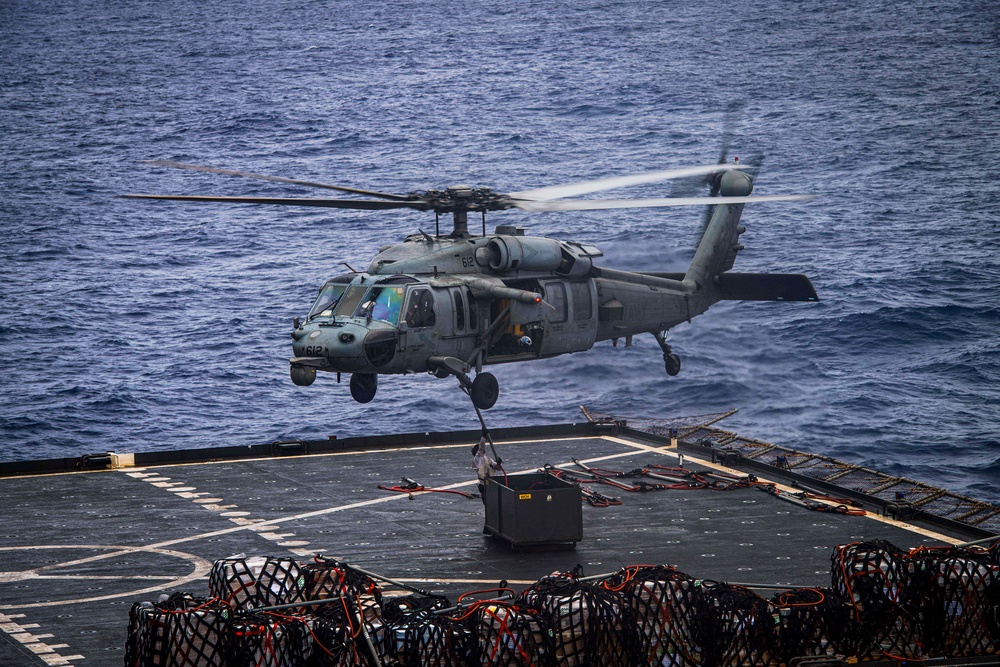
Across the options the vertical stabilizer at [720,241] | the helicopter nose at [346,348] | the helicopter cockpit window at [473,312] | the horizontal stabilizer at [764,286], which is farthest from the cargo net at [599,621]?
the vertical stabilizer at [720,241]

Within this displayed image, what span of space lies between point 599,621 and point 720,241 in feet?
62.1

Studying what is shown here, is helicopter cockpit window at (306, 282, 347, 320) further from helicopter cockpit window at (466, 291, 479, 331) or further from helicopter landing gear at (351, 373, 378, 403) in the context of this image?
helicopter cockpit window at (466, 291, 479, 331)

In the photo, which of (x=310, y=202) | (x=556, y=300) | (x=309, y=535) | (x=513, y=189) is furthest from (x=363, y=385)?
(x=513, y=189)

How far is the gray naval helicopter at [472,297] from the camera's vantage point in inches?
1163

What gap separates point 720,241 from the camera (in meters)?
37.8

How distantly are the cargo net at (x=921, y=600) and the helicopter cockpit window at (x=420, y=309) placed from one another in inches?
437

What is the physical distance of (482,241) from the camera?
105ft

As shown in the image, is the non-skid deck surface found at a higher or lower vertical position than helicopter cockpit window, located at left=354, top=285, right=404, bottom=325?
lower

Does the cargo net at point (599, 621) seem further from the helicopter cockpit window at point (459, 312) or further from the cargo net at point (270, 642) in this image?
the helicopter cockpit window at point (459, 312)

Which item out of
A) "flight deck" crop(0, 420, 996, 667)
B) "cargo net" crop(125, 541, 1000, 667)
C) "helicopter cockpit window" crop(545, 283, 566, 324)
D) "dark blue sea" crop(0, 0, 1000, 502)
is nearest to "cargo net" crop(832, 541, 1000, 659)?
"cargo net" crop(125, 541, 1000, 667)

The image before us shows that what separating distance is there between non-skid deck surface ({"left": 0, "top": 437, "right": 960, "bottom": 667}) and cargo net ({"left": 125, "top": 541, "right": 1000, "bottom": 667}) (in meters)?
4.24

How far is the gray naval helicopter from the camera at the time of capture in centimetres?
2953

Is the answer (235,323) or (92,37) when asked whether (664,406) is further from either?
(92,37)

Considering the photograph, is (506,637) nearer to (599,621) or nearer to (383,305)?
(599,621)
